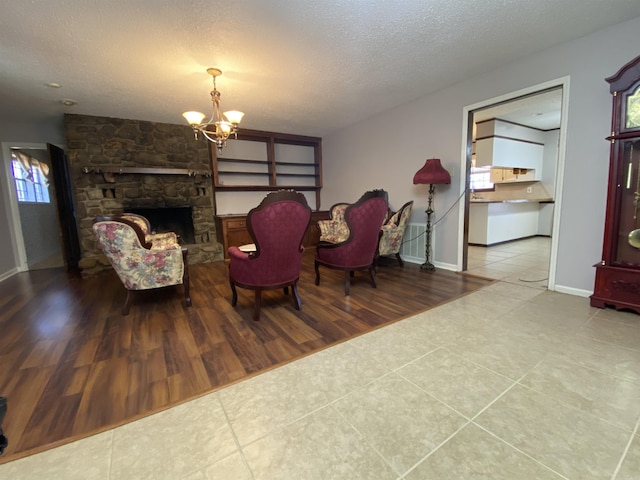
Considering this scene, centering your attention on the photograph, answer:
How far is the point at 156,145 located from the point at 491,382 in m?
5.52

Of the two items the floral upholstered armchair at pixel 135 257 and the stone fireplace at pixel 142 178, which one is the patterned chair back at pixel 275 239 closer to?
the floral upholstered armchair at pixel 135 257

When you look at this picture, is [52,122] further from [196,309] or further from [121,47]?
[196,309]

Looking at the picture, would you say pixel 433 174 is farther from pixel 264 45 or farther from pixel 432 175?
pixel 264 45

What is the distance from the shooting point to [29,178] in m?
5.38

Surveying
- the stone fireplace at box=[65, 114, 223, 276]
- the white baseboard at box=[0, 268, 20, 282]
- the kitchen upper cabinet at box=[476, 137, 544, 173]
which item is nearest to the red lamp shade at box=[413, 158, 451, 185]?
the kitchen upper cabinet at box=[476, 137, 544, 173]

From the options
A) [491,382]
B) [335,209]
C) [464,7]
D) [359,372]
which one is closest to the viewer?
[491,382]

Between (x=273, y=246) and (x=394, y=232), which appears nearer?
(x=273, y=246)

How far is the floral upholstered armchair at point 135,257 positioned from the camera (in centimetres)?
244

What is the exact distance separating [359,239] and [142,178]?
3955 millimetres

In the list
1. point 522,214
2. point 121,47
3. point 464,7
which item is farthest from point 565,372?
point 522,214

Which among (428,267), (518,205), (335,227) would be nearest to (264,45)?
(335,227)

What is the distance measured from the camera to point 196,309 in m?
2.79

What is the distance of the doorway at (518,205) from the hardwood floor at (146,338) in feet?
2.63

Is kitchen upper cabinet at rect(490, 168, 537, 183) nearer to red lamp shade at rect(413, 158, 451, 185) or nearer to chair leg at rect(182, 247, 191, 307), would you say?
Answer: red lamp shade at rect(413, 158, 451, 185)
